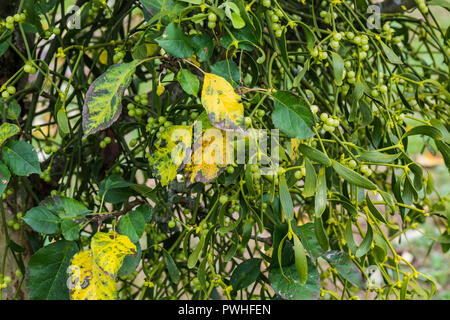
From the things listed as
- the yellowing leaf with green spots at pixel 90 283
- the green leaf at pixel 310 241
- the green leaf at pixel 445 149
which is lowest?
the green leaf at pixel 310 241

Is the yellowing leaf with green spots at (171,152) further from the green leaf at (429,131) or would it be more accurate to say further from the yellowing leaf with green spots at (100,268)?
the green leaf at (429,131)

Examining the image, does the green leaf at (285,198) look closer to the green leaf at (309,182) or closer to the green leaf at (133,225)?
the green leaf at (309,182)

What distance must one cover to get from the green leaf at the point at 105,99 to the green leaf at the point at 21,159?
13cm

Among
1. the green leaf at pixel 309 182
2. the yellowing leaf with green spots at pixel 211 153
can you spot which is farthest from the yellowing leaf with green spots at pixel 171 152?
the green leaf at pixel 309 182

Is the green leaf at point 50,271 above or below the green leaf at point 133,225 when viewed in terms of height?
below

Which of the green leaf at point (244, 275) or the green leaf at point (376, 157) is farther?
the green leaf at point (244, 275)

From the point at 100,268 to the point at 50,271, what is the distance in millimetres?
86

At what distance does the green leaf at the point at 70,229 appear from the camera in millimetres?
551

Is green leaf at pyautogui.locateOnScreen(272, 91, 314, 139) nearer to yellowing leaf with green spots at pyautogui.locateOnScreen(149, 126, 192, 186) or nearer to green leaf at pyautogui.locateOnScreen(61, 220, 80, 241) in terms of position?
yellowing leaf with green spots at pyautogui.locateOnScreen(149, 126, 192, 186)

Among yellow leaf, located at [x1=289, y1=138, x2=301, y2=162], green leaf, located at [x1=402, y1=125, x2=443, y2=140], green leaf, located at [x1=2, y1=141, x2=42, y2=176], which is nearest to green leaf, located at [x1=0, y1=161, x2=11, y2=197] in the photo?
green leaf, located at [x1=2, y1=141, x2=42, y2=176]

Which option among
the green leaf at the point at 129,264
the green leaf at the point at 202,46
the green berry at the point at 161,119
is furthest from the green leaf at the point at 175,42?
the green leaf at the point at 129,264

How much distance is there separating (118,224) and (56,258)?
85mm

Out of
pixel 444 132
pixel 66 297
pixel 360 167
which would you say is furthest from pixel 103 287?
pixel 444 132
